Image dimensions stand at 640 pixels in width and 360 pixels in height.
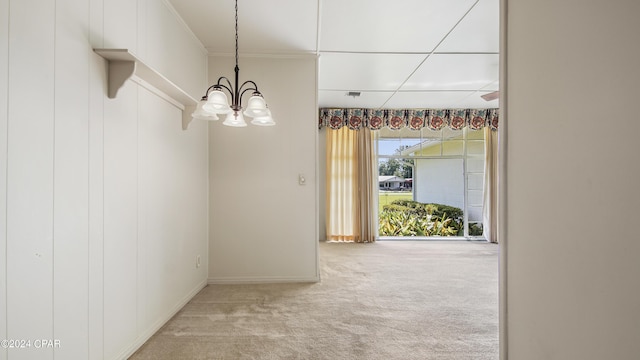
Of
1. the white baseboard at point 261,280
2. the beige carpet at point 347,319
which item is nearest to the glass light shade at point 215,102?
the beige carpet at point 347,319

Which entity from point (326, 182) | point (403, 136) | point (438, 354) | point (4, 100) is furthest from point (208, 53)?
point (403, 136)

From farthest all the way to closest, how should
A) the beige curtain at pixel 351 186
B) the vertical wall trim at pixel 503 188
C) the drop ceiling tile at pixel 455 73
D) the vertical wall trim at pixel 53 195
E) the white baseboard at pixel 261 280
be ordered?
the beige curtain at pixel 351 186 → the drop ceiling tile at pixel 455 73 → the white baseboard at pixel 261 280 → the vertical wall trim at pixel 53 195 → the vertical wall trim at pixel 503 188

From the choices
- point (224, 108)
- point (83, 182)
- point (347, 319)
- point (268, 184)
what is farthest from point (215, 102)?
point (347, 319)

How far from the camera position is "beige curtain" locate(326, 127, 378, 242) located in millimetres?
5543

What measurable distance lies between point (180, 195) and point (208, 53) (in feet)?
5.54

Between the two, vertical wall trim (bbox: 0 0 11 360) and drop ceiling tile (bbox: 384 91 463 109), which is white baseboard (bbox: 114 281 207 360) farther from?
drop ceiling tile (bbox: 384 91 463 109)

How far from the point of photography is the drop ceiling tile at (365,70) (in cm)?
337

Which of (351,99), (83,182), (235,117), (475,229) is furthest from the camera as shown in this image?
(475,229)

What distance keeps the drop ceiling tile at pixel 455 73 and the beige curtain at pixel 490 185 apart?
168 centimetres

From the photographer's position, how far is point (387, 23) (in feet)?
8.73

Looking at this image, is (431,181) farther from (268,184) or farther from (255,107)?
(255,107)

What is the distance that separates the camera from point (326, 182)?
5633mm

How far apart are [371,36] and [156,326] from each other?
3222 millimetres

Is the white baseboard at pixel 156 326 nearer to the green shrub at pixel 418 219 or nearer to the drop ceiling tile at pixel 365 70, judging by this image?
the drop ceiling tile at pixel 365 70
